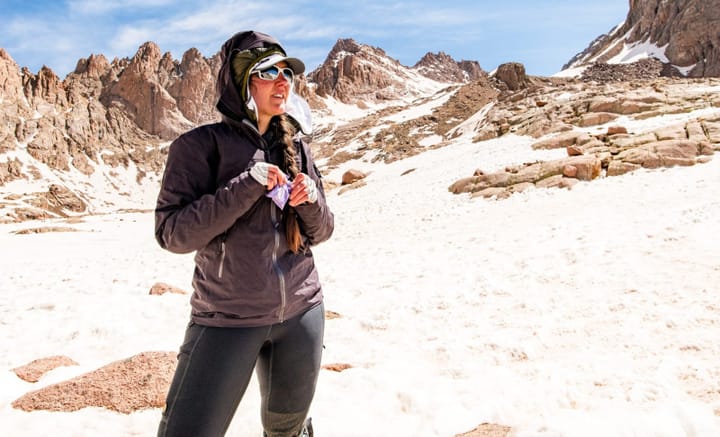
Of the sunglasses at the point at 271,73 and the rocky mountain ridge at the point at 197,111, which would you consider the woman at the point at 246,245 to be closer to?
the sunglasses at the point at 271,73

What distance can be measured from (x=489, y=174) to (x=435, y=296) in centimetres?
1260

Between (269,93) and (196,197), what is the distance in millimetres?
764

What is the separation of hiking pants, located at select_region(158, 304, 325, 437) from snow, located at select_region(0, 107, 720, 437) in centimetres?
165

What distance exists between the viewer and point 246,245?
2.49 metres

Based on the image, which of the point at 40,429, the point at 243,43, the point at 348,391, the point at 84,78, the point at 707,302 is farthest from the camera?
the point at 84,78

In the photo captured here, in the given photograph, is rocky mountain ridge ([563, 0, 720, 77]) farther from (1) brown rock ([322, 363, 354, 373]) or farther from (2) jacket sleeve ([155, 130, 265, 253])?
(2) jacket sleeve ([155, 130, 265, 253])

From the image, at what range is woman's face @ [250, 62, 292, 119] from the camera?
268 centimetres

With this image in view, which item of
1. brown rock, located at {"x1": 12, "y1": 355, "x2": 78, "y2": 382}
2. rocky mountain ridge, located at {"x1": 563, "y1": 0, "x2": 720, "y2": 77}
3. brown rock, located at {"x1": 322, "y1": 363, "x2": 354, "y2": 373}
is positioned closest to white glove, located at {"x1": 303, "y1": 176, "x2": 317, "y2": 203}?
brown rock, located at {"x1": 322, "y1": 363, "x2": 354, "y2": 373}

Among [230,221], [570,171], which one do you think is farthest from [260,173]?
[570,171]

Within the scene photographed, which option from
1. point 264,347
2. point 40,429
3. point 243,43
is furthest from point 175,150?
point 40,429

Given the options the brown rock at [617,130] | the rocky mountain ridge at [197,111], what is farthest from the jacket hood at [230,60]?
the rocky mountain ridge at [197,111]

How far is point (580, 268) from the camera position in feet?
27.5

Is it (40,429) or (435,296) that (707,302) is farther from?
(40,429)

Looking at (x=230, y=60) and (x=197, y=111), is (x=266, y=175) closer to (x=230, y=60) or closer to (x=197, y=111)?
(x=230, y=60)
